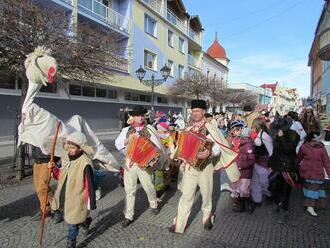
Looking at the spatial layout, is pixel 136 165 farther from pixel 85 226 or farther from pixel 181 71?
pixel 181 71

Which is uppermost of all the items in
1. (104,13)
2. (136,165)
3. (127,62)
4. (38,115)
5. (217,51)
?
(217,51)

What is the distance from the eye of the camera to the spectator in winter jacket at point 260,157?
650 cm

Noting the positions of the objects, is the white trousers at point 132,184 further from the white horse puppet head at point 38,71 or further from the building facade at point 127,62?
the building facade at point 127,62

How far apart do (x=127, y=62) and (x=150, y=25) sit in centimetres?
1640

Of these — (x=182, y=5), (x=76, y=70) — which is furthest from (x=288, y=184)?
(x=182, y=5)

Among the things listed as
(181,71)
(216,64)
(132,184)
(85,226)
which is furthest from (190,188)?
(216,64)

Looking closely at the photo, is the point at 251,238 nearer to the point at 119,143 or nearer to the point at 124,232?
the point at 124,232

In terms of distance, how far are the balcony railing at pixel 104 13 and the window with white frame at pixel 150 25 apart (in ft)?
10.0

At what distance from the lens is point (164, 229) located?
5.40 meters

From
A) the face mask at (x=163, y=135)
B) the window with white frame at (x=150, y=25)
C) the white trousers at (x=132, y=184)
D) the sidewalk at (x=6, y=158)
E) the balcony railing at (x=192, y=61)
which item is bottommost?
the sidewalk at (x=6, y=158)

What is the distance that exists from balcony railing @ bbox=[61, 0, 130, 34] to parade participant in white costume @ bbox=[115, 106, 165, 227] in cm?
Result: 1467

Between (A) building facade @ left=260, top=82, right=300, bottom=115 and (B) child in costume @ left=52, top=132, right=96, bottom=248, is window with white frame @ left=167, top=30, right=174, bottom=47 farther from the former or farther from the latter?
(A) building facade @ left=260, top=82, right=300, bottom=115

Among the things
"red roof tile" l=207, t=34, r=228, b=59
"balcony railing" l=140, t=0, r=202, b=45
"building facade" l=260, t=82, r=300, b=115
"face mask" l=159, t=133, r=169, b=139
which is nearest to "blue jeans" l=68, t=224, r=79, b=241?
"face mask" l=159, t=133, r=169, b=139

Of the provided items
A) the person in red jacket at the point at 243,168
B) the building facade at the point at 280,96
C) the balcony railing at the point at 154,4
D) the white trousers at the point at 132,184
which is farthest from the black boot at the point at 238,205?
the building facade at the point at 280,96
